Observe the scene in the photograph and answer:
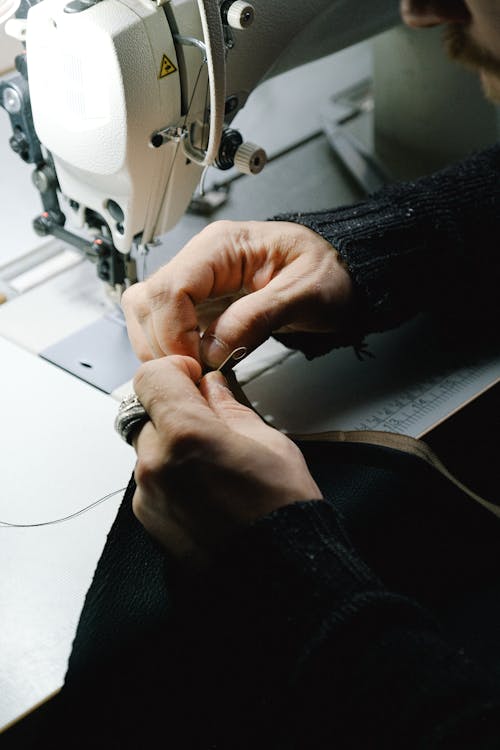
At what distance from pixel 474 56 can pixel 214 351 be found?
1.83 feet

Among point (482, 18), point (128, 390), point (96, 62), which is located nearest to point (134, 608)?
point (128, 390)

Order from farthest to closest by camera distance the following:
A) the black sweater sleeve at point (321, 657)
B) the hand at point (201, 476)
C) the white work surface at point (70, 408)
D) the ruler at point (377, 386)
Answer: the ruler at point (377, 386) → the white work surface at point (70, 408) → the hand at point (201, 476) → the black sweater sleeve at point (321, 657)

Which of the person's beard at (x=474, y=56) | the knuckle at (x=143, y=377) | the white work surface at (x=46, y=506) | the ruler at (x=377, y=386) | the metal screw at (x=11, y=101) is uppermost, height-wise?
the metal screw at (x=11, y=101)

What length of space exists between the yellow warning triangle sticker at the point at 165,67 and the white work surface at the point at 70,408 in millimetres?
404

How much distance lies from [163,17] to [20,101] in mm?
259

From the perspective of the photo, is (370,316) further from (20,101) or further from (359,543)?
(20,101)

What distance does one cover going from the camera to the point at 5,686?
0.81m

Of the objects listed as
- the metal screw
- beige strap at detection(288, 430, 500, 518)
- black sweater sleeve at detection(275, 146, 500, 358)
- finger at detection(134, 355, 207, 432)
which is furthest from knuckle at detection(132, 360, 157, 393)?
the metal screw

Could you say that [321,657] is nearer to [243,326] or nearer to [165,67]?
[243,326]

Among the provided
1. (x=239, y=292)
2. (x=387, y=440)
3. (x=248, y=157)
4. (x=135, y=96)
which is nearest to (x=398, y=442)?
(x=387, y=440)

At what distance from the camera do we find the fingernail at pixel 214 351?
3.23ft

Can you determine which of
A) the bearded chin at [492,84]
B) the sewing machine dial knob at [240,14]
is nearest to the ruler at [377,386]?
the bearded chin at [492,84]

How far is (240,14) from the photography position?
100 centimetres

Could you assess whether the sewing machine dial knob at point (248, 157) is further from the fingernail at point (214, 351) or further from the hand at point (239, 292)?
the fingernail at point (214, 351)
